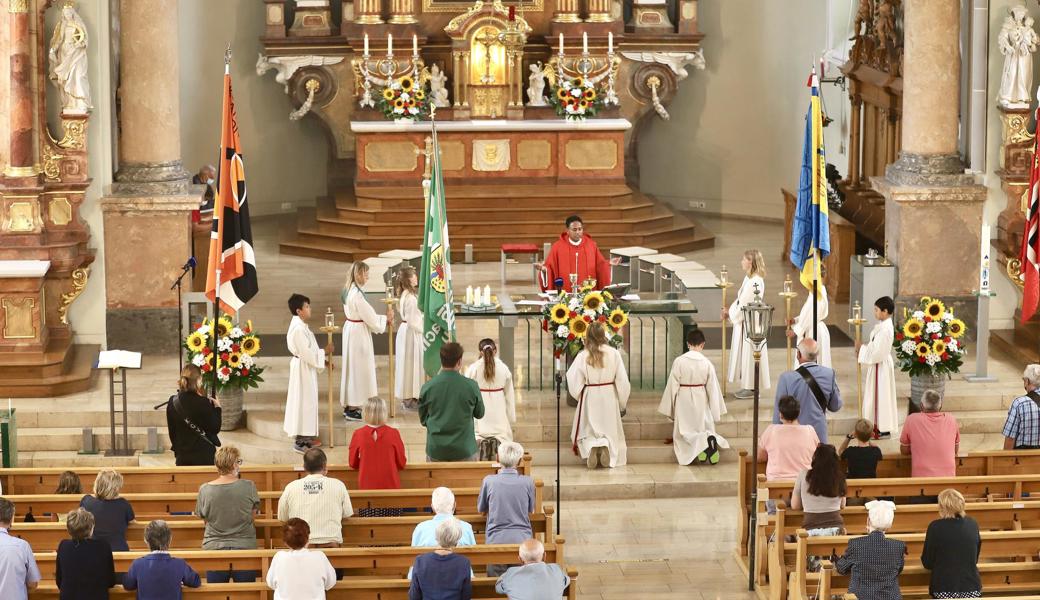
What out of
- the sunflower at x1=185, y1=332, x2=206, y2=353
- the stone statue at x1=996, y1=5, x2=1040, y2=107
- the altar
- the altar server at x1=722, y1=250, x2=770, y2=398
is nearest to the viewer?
the sunflower at x1=185, y1=332, x2=206, y2=353

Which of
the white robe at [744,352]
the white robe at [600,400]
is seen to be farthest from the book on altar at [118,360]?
the white robe at [744,352]

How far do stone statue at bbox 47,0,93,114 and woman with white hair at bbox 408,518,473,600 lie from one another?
27.2 ft

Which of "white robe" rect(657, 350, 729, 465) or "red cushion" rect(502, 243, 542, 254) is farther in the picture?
"red cushion" rect(502, 243, 542, 254)

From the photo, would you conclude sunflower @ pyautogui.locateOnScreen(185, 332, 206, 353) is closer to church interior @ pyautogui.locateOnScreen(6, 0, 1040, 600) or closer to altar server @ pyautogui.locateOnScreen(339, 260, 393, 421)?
church interior @ pyautogui.locateOnScreen(6, 0, 1040, 600)

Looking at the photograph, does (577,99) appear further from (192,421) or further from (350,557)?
(350,557)

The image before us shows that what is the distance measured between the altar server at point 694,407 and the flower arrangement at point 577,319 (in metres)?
0.63

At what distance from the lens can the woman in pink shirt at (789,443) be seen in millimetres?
12133

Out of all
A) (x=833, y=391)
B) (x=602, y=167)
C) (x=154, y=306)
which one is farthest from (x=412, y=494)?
(x=602, y=167)

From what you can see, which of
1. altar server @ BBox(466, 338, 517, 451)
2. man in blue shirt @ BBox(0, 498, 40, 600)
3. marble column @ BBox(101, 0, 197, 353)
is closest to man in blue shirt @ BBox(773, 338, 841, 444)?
altar server @ BBox(466, 338, 517, 451)

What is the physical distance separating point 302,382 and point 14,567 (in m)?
4.94

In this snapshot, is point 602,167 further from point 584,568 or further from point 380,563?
point 380,563

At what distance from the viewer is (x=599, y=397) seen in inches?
573

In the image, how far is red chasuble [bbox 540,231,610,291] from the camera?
54.3ft

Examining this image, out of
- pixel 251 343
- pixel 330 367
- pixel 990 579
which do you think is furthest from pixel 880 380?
pixel 251 343
